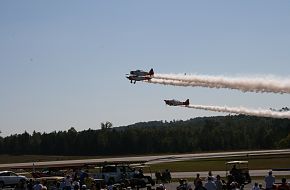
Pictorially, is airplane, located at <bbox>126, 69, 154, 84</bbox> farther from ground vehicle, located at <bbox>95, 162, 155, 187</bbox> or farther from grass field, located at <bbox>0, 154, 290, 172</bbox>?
ground vehicle, located at <bbox>95, 162, 155, 187</bbox>

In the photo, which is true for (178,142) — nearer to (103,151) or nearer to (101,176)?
(103,151)

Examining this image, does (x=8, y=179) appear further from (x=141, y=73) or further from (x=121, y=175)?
(x=141, y=73)

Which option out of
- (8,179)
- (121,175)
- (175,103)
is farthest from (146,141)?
(121,175)

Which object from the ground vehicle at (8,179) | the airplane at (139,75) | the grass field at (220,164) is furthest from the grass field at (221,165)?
the ground vehicle at (8,179)

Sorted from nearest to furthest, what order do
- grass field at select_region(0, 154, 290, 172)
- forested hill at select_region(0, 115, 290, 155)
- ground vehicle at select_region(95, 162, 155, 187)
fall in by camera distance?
ground vehicle at select_region(95, 162, 155, 187), grass field at select_region(0, 154, 290, 172), forested hill at select_region(0, 115, 290, 155)

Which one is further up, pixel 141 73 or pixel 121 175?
pixel 141 73

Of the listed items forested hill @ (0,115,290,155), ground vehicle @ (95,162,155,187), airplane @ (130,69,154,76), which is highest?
airplane @ (130,69,154,76)

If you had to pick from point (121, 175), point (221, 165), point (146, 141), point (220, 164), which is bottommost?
point (121, 175)

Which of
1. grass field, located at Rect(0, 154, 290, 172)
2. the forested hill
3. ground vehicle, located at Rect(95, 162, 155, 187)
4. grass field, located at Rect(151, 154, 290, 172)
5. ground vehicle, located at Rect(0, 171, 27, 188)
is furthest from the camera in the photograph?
the forested hill

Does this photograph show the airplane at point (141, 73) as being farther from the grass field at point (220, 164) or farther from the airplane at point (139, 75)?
the grass field at point (220, 164)

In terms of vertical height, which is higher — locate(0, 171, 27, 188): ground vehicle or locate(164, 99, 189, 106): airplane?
locate(164, 99, 189, 106): airplane

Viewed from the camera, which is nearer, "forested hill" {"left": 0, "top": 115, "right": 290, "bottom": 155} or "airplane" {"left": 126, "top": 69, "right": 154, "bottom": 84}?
"airplane" {"left": 126, "top": 69, "right": 154, "bottom": 84}

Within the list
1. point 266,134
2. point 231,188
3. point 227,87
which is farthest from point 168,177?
point 266,134

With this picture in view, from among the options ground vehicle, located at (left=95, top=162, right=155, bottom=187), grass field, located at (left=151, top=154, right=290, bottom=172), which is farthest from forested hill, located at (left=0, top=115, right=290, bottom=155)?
ground vehicle, located at (left=95, top=162, right=155, bottom=187)
